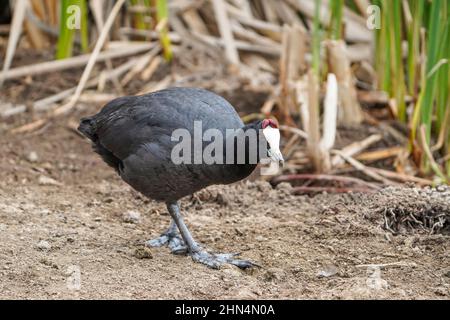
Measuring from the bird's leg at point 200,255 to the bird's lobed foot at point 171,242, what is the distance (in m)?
0.06

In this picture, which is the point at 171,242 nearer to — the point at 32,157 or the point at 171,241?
the point at 171,241

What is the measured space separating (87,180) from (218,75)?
→ 1659 mm

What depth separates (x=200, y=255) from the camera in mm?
3871

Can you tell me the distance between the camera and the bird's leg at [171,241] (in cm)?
400

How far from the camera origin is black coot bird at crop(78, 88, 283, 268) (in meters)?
3.52

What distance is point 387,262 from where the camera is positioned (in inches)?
147

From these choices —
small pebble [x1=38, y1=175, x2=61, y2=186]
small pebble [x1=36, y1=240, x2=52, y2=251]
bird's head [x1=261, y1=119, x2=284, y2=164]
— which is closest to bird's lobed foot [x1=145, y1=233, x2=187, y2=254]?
small pebble [x1=36, y1=240, x2=52, y2=251]

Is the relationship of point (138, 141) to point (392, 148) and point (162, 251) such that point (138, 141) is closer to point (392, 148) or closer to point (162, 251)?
point (162, 251)

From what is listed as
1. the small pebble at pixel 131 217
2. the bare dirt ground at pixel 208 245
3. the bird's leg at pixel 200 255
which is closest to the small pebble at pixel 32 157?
the bare dirt ground at pixel 208 245

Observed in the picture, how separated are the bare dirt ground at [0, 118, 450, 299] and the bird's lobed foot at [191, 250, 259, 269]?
36 mm

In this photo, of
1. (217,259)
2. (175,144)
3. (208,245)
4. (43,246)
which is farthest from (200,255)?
(43,246)

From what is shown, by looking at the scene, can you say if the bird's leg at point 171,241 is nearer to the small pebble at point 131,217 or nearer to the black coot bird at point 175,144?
A: the black coot bird at point 175,144

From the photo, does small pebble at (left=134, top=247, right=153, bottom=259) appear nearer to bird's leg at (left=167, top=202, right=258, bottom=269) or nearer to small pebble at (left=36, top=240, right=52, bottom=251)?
bird's leg at (left=167, top=202, right=258, bottom=269)
